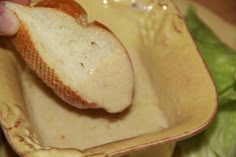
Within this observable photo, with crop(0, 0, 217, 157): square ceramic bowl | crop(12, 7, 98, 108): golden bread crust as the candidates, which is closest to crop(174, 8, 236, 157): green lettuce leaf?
crop(0, 0, 217, 157): square ceramic bowl

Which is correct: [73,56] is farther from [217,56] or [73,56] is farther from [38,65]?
[217,56]

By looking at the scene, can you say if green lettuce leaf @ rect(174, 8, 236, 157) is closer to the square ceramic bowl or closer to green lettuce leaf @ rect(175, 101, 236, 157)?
green lettuce leaf @ rect(175, 101, 236, 157)

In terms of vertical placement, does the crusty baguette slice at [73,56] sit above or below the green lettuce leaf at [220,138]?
above

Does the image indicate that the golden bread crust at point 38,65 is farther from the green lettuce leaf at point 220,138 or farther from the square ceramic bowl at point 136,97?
the green lettuce leaf at point 220,138

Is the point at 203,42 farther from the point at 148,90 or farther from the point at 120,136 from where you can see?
the point at 120,136

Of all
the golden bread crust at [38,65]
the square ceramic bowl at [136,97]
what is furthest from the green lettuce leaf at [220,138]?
the golden bread crust at [38,65]

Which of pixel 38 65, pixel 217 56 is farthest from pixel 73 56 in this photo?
pixel 217 56

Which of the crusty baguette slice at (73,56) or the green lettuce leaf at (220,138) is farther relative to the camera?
the green lettuce leaf at (220,138)

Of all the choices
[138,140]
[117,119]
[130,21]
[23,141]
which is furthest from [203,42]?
[23,141]
